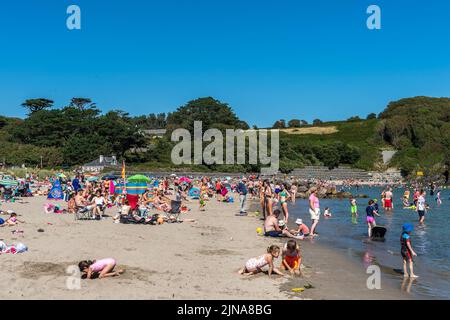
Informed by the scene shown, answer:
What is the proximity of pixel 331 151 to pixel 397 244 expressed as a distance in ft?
255

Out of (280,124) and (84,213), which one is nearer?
(84,213)

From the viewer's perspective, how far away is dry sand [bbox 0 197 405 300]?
776 centimetres

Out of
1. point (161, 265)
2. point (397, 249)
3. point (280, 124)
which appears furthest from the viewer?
point (280, 124)

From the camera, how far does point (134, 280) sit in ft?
27.7

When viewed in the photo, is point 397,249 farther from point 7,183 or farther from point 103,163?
point 103,163

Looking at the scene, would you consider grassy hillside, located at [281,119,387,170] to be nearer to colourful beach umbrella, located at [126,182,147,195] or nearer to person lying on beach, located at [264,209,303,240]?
colourful beach umbrella, located at [126,182,147,195]

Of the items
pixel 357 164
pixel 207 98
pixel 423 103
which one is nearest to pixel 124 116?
pixel 207 98

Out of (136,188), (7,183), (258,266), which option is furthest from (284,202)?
(7,183)

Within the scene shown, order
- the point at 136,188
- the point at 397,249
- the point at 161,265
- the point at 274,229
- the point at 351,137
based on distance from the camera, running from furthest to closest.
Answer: the point at 351,137 < the point at 136,188 < the point at 274,229 < the point at 397,249 < the point at 161,265

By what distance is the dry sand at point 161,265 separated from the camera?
25.5 feet

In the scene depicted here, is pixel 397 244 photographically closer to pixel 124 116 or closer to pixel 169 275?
pixel 169 275

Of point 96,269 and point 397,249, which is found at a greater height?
point 96,269

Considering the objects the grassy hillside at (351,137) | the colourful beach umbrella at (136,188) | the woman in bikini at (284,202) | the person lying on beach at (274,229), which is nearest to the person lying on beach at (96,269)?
the person lying on beach at (274,229)

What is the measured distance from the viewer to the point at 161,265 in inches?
388
